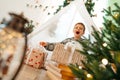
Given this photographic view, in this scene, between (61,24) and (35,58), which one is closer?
(35,58)

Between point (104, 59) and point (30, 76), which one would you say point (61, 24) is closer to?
point (30, 76)

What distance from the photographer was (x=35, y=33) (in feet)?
13.4

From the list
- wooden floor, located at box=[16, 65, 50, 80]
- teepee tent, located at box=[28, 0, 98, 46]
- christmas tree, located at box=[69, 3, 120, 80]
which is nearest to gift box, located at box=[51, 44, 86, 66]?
wooden floor, located at box=[16, 65, 50, 80]

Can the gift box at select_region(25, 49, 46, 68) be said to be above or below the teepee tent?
below

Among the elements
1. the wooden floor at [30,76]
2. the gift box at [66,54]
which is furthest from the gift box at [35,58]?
the wooden floor at [30,76]

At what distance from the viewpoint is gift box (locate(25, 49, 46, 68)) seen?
157 inches

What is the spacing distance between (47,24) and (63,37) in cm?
40

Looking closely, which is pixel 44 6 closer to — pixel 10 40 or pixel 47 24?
pixel 47 24

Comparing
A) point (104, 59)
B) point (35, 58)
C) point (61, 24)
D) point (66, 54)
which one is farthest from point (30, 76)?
point (61, 24)

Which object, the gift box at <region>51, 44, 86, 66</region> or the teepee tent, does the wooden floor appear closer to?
the gift box at <region>51, 44, 86, 66</region>

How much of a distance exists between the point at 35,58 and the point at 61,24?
791mm

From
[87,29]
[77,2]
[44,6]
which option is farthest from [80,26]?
[44,6]

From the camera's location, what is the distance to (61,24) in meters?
4.19

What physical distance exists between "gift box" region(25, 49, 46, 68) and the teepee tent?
21cm
